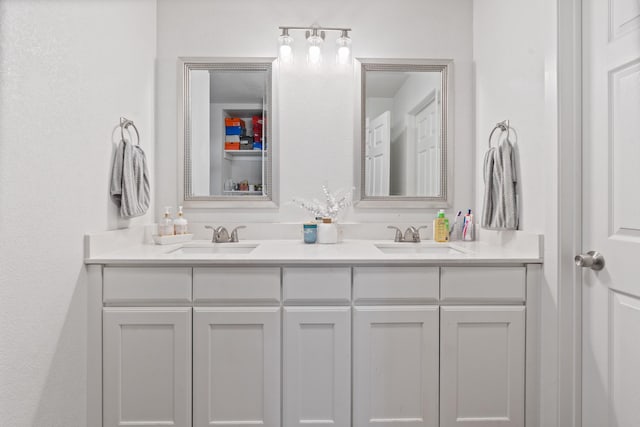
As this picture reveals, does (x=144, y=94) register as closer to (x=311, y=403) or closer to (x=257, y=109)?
(x=257, y=109)

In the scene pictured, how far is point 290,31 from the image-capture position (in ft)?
7.10

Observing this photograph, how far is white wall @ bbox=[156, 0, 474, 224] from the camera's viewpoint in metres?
2.15

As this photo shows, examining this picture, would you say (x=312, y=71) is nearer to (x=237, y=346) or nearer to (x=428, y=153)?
(x=428, y=153)

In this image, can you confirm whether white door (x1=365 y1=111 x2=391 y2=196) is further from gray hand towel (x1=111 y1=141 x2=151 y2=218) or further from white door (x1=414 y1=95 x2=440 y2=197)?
gray hand towel (x1=111 y1=141 x2=151 y2=218)

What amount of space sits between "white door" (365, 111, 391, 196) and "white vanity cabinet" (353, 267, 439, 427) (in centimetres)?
75

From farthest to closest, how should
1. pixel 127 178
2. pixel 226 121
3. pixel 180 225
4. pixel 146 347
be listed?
pixel 226 121 → pixel 180 225 → pixel 127 178 → pixel 146 347

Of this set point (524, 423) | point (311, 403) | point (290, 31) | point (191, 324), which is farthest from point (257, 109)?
point (524, 423)

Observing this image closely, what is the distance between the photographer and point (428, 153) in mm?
2176

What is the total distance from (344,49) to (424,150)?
2.33 feet

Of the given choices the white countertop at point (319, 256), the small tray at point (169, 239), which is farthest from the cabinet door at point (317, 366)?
the small tray at point (169, 239)

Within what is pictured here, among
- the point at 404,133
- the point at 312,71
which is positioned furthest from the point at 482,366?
the point at 312,71

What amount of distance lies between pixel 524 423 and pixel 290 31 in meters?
2.19

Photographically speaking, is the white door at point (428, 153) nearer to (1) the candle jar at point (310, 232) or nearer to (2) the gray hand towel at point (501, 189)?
(2) the gray hand towel at point (501, 189)

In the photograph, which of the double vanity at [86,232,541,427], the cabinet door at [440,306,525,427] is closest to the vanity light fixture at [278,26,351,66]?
the double vanity at [86,232,541,427]
